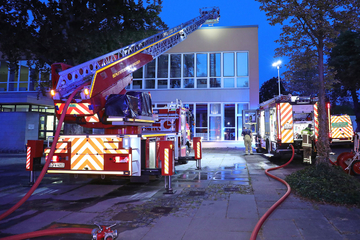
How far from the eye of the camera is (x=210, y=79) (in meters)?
23.5

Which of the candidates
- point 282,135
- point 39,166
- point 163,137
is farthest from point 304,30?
point 39,166

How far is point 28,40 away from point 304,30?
9.12m

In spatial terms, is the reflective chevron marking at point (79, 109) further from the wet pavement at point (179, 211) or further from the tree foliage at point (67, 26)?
the tree foliage at point (67, 26)

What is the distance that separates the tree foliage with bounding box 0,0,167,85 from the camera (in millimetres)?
9969

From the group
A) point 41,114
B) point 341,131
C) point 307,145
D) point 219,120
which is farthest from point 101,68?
point 341,131

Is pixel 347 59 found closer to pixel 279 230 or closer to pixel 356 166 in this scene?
pixel 356 166

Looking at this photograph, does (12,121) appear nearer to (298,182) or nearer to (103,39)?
(103,39)

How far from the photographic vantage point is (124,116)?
647 centimetres

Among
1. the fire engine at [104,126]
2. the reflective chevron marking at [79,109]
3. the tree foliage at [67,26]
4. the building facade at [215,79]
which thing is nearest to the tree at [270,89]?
the building facade at [215,79]

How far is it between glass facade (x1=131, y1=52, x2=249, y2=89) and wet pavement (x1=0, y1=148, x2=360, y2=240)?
16.2m

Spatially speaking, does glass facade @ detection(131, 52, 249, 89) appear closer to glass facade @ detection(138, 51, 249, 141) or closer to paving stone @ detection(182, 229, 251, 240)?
glass facade @ detection(138, 51, 249, 141)

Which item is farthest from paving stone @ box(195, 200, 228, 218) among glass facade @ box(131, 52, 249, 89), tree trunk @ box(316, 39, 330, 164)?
glass facade @ box(131, 52, 249, 89)

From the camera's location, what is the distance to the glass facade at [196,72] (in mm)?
23203

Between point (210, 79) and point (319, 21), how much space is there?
16.7 metres
